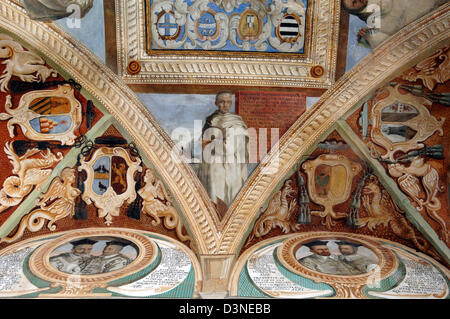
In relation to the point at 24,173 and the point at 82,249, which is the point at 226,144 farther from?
the point at 24,173

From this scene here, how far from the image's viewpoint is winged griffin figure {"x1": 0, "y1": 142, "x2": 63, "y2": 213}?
7391 mm

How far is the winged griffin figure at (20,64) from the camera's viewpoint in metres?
7.07

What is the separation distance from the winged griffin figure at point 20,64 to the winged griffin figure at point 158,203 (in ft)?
6.47

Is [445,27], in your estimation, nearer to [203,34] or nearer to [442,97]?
[442,97]

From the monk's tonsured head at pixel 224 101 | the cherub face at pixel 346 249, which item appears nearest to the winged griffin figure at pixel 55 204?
the monk's tonsured head at pixel 224 101

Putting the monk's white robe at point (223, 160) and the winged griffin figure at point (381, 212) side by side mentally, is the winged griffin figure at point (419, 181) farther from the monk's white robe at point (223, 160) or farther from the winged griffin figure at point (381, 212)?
the monk's white robe at point (223, 160)

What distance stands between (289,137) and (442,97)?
7.13 feet

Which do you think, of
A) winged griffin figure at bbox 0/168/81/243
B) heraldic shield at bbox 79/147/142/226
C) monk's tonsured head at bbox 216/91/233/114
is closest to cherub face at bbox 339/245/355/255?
monk's tonsured head at bbox 216/91/233/114

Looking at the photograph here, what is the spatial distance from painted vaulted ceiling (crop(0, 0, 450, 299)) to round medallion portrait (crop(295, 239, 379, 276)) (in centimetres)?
2

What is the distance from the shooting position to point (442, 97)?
7.39 m

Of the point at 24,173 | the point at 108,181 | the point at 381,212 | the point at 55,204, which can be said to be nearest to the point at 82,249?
the point at 55,204

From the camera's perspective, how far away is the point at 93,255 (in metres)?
7.23

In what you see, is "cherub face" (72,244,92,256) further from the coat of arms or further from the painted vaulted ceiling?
the coat of arms

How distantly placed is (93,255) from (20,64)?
276 cm
